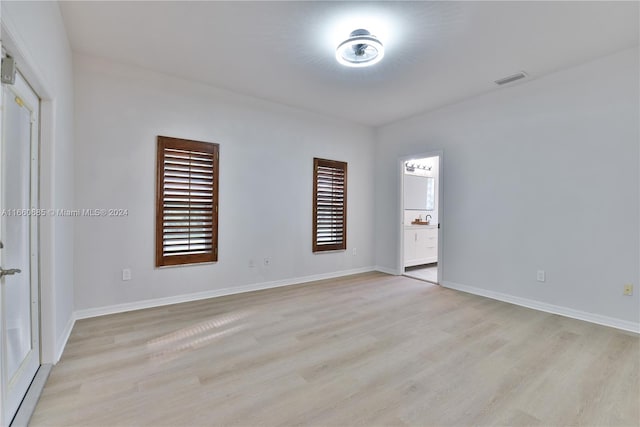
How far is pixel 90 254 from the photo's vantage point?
10.3 feet

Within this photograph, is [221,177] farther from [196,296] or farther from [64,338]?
[64,338]

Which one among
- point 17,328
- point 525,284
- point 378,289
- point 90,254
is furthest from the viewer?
point 378,289

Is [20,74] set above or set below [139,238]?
above

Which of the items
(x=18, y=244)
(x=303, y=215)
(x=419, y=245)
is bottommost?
(x=419, y=245)

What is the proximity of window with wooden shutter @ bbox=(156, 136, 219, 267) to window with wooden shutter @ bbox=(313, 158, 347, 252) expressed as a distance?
A: 1.68 metres

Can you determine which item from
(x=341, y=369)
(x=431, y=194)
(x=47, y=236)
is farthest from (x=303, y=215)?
(x=431, y=194)

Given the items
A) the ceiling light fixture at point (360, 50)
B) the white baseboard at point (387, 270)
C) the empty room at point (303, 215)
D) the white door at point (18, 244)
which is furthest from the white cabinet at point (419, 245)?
the white door at point (18, 244)

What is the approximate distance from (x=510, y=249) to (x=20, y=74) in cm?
495

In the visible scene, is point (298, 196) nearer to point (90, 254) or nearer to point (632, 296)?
point (90, 254)

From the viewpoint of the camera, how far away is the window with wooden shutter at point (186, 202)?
3.49 metres

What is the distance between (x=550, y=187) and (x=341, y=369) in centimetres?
322

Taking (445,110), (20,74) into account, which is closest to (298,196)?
(445,110)

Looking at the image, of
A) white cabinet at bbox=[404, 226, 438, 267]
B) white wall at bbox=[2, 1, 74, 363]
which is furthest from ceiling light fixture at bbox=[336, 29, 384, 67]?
white cabinet at bbox=[404, 226, 438, 267]

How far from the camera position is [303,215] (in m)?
4.73
